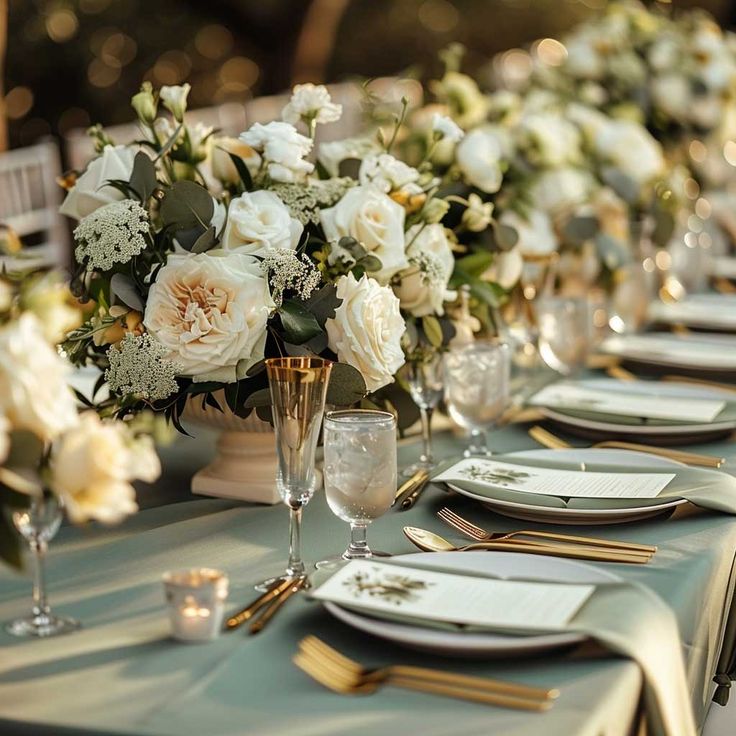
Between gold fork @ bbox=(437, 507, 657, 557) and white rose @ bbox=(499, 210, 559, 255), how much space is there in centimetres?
101

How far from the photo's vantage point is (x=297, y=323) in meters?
1.48

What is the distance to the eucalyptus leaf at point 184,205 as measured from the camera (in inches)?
60.3

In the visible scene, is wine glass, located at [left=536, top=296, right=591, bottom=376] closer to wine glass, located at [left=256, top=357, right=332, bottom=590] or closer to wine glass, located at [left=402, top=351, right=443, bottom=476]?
wine glass, located at [left=402, top=351, right=443, bottom=476]

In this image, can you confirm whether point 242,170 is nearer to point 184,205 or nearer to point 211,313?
point 184,205

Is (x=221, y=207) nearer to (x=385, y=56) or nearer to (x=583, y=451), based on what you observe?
(x=583, y=451)

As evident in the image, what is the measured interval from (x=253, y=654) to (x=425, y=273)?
2.45 ft

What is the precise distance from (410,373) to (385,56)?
9.96 m

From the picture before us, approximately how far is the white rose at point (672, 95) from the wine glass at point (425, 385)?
2063mm

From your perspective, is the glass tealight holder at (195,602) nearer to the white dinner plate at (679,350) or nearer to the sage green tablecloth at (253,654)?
the sage green tablecloth at (253,654)

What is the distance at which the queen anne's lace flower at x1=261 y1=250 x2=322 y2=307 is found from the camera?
1.48 metres

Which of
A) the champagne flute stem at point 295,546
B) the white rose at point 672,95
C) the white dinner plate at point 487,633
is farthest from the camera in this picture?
the white rose at point 672,95

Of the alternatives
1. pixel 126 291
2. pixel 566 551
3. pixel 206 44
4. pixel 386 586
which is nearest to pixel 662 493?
pixel 566 551

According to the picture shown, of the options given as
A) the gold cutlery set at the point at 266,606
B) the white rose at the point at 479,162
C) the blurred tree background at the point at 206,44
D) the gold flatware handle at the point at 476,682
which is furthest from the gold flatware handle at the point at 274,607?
the blurred tree background at the point at 206,44

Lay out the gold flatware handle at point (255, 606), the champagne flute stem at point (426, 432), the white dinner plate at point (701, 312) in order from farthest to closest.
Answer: the white dinner plate at point (701, 312)
the champagne flute stem at point (426, 432)
the gold flatware handle at point (255, 606)
